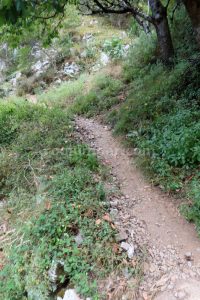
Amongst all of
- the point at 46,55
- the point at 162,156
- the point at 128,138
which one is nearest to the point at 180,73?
the point at 128,138

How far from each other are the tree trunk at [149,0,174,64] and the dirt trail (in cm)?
500

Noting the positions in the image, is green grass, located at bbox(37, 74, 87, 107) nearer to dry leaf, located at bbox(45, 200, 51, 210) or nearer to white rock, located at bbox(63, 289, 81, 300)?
dry leaf, located at bbox(45, 200, 51, 210)

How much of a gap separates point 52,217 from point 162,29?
7313mm

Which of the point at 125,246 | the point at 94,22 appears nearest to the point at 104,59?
the point at 94,22

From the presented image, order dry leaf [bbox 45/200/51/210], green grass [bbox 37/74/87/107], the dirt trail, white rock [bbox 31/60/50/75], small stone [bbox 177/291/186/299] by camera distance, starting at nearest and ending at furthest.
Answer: small stone [bbox 177/291/186/299] → the dirt trail → dry leaf [bbox 45/200/51/210] → green grass [bbox 37/74/87/107] → white rock [bbox 31/60/50/75]

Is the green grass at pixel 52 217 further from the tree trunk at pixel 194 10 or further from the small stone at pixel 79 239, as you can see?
the tree trunk at pixel 194 10

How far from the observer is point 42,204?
4.50 meters

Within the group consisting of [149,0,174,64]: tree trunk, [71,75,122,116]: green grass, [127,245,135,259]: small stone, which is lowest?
[71,75,122,116]: green grass

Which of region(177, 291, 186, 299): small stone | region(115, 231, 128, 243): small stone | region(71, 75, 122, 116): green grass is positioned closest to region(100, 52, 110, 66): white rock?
region(71, 75, 122, 116): green grass

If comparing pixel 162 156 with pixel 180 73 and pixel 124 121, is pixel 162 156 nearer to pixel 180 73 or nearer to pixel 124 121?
pixel 124 121

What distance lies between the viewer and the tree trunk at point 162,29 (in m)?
8.58

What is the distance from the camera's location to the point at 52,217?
405 centimetres

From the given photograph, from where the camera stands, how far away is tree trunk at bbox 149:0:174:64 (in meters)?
8.58

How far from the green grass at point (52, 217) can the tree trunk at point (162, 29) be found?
477cm
